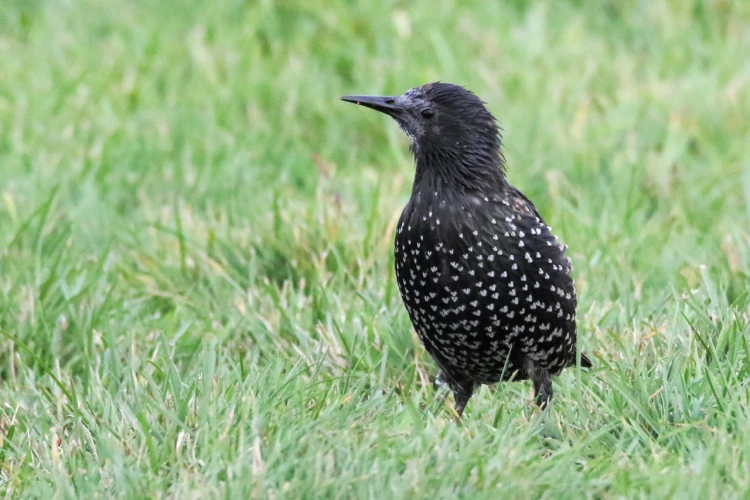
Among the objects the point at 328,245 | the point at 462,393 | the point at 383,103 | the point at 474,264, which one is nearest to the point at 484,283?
the point at 474,264

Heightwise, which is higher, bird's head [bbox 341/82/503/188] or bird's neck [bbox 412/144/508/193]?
bird's head [bbox 341/82/503/188]

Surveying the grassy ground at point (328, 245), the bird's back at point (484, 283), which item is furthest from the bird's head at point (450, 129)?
the grassy ground at point (328, 245)

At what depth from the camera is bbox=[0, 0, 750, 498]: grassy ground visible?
3.19m

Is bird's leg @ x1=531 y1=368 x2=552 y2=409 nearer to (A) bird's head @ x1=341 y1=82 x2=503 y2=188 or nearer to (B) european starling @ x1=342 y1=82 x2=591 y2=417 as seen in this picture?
(B) european starling @ x1=342 y1=82 x2=591 y2=417

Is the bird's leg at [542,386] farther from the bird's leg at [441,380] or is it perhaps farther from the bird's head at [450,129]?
the bird's head at [450,129]

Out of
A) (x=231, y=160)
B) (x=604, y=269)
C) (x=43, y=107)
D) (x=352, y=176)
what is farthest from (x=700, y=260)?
(x=43, y=107)

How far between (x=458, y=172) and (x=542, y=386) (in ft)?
2.59

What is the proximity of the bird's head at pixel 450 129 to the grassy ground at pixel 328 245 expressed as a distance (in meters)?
0.70

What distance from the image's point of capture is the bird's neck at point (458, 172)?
13.4 ft

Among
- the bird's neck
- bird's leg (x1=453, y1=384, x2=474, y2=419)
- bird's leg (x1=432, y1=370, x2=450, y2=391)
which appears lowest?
bird's leg (x1=453, y1=384, x2=474, y2=419)

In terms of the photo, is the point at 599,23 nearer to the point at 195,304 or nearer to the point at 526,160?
the point at 526,160

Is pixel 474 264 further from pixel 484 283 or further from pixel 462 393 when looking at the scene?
pixel 462 393

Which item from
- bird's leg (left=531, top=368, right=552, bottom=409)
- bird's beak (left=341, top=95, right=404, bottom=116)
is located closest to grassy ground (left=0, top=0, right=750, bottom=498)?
bird's leg (left=531, top=368, right=552, bottom=409)

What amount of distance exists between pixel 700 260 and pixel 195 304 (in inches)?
86.0
